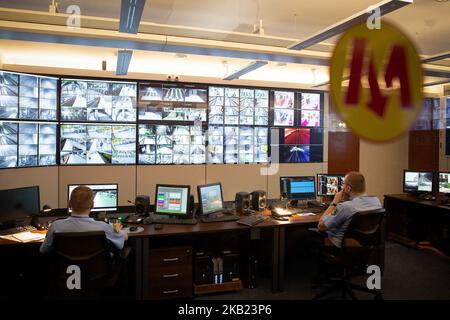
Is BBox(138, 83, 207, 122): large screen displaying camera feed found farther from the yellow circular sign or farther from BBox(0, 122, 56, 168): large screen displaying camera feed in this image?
the yellow circular sign

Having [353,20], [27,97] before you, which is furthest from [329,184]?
[27,97]

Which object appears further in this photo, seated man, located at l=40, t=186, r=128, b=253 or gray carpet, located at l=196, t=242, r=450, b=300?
gray carpet, located at l=196, t=242, r=450, b=300

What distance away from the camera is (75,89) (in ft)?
16.0

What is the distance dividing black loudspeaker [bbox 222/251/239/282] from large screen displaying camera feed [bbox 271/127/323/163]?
2.59 m

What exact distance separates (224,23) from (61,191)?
313cm

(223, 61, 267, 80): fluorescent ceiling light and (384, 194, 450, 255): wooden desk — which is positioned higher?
(223, 61, 267, 80): fluorescent ceiling light

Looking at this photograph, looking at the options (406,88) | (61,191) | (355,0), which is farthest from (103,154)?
(406,88)

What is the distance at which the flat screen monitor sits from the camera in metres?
5.05

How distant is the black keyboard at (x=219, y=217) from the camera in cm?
371

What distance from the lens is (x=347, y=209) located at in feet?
10.5

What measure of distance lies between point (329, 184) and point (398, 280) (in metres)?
1.38

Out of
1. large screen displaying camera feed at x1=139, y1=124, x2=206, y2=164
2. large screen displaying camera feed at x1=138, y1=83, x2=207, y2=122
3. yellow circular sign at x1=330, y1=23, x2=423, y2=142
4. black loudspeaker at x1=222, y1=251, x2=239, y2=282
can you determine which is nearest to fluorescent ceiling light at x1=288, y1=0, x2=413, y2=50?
yellow circular sign at x1=330, y1=23, x2=423, y2=142

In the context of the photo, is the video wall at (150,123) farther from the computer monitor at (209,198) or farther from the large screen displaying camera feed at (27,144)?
the computer monitor at (209,198)

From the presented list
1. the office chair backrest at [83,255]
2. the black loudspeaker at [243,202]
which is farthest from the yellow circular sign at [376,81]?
the black loudspeaker at [243,202]
